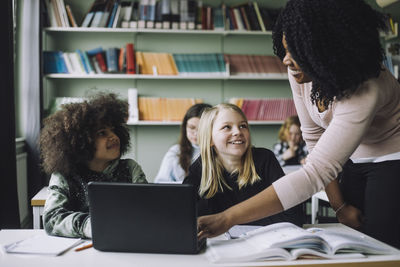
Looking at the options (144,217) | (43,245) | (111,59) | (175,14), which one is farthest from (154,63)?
(144,217)

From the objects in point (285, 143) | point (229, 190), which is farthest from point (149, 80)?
point (229, 190)

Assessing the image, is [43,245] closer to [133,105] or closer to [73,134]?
[73,134]

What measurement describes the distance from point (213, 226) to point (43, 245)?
0.49 m

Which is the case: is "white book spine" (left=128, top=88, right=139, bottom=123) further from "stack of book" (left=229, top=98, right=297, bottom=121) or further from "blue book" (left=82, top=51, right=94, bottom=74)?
"stack of book" (left=229, top=98, right=297, bottom=121)

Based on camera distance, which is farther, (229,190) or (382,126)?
(229,190)

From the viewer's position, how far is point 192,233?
1089 mm

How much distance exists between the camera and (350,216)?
1518 millimetres

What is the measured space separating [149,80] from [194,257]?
3593 millimetres

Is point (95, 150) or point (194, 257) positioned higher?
point (95, 150)

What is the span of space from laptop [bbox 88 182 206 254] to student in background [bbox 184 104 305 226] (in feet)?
2.20

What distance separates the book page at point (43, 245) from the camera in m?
1.16

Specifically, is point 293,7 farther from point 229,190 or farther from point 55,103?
point 55,103

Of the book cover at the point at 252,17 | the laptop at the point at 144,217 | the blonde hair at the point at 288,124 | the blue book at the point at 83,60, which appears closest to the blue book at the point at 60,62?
the blue book at the point at 83,60

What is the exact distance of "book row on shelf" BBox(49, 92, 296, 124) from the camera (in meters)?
4.33
